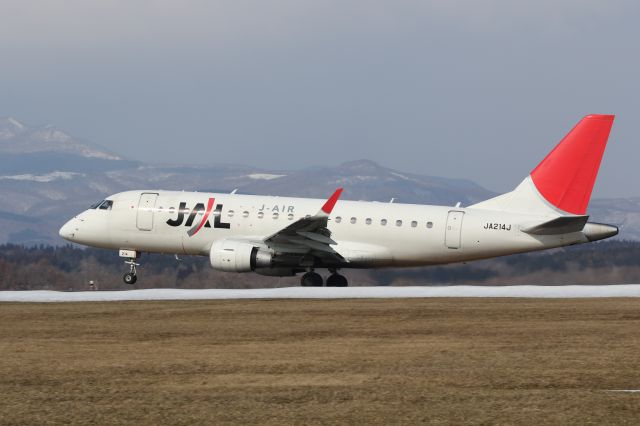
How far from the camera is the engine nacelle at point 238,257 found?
45.5 meters

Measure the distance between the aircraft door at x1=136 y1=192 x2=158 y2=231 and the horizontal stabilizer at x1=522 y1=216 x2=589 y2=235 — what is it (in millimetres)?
16047

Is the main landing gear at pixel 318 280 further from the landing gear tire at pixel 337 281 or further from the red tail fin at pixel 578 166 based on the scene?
the red tail fin at pixel 578 166

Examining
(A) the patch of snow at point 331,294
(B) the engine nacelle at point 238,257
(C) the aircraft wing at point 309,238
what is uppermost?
(C) the aircraft wing at point 309,238

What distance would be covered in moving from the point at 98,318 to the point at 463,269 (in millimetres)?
20627

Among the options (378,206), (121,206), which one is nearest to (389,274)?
(378,206)

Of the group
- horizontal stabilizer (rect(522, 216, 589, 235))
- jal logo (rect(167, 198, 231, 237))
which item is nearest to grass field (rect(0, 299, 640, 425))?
horizontal stabilizer (rect(522, 216, 589, 235))

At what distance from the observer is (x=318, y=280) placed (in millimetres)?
48062

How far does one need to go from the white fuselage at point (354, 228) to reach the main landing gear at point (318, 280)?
1177 millimetres

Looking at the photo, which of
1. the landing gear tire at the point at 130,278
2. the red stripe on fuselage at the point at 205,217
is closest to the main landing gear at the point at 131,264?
the landing gear tire at the point at 130,278

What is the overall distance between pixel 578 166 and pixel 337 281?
11.3m

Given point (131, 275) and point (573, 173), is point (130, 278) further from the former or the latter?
point (573, 173)

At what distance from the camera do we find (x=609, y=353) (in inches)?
861

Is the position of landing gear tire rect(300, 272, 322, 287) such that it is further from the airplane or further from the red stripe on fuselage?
the red stripe on fuselage

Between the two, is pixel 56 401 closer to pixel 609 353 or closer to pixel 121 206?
pixel 609 353
